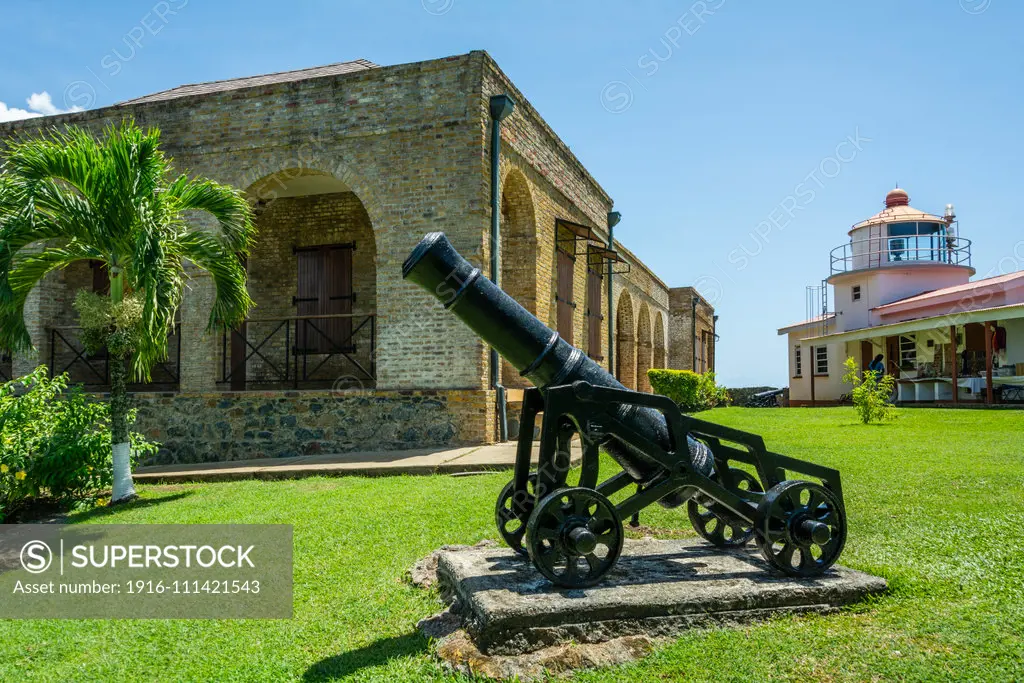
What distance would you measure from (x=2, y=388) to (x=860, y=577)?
24.0 ft

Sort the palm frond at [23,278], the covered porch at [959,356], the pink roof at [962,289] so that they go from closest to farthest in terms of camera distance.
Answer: the palm frond at [23,278] < the covered porch at [959,356] < the pink roof at [962,289]

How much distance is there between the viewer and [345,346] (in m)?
13.0

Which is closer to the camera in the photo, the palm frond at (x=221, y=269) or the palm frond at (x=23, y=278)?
the palm frond at (x=23, y=278)

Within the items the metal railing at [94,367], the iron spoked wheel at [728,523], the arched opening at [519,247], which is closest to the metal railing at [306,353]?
the metal railing at [94,367]

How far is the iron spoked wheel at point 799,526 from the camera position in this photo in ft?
12.0

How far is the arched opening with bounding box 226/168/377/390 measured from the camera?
13.0m

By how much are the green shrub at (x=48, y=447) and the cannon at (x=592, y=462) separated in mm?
5534

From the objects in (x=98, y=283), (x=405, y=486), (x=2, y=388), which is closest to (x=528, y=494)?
(x=405, y=486)

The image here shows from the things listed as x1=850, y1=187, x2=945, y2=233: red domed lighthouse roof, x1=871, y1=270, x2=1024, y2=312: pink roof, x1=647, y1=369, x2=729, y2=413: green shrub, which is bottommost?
x1=647, y1=369, x2=729, y2=413: green shrub

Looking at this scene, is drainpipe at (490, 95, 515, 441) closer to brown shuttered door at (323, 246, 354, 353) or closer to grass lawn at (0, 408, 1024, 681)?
grass lawn at (0, 408, 1024, 681)

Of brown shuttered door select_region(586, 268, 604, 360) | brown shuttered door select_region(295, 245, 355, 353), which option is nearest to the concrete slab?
brown shuttered door select_region(295, 245, 355, 353)

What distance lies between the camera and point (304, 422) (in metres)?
10.3

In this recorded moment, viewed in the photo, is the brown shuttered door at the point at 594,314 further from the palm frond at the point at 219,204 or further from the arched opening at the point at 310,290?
the palm frond at the point at 219,204

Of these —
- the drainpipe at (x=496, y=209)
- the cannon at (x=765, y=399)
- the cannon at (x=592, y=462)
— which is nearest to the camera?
the cannon at (x=592, y=462)
